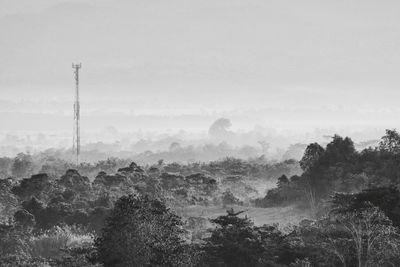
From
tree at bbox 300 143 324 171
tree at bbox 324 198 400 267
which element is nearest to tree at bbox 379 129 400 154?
tree at bbox 300 143 324 171

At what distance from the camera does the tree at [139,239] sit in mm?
23109

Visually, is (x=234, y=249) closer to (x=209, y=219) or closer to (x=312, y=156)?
(x=209, y=219)

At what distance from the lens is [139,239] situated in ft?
78.0

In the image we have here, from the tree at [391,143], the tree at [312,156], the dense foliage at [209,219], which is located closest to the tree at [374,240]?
the dense foliage at [209,219]

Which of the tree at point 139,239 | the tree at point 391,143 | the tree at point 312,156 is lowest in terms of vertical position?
the tree at point 139,239

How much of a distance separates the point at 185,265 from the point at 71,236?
1367cm

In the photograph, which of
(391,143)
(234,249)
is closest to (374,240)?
(234,249)

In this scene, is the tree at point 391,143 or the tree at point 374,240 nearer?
the tree at point 374,240

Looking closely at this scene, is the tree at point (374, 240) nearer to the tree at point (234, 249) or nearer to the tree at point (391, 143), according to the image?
the tree at point (234, 249)

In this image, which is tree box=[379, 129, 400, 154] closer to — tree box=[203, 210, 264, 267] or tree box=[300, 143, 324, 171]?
tree box=[300, 143, 324, 171]

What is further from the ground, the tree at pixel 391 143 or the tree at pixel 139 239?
the tree at pixel 391 143

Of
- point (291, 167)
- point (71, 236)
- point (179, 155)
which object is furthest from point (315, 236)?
point (179, 155)

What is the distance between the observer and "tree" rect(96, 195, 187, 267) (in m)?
23.1

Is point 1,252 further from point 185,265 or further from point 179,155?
point 179,155
